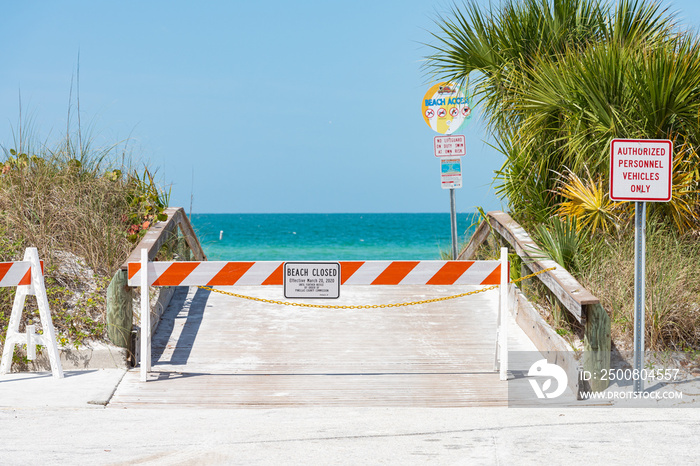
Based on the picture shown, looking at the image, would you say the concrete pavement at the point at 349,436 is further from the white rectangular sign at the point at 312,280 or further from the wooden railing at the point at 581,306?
the white rectangular sign at the point at 312,280

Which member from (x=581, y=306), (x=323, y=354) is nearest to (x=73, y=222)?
(x=323, y=354)

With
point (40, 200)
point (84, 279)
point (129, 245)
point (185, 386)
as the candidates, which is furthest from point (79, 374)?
point (40, 200)

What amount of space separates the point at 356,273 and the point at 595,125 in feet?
12.9

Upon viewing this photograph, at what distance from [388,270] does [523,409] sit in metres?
1.78

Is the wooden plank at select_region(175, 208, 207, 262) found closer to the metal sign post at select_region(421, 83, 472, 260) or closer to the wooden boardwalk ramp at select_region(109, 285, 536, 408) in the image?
the wooden boardwalk ramp at select_region(109, 285, 536, 408)

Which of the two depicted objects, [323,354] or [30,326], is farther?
[323,354]

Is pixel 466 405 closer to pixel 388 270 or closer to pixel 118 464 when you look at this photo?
pixel 388 270

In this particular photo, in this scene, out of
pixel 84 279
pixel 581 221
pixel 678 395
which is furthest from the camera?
pixel 581 221

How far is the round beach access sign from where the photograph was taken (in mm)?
12062

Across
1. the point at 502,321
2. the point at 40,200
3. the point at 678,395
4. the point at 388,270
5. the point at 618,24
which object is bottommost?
the point at 678,395

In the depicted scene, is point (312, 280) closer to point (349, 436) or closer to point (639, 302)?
point (349, 436)

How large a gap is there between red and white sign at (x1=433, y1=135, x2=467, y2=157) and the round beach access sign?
0.24 m

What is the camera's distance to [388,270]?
22.5ft

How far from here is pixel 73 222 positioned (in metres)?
8.73
